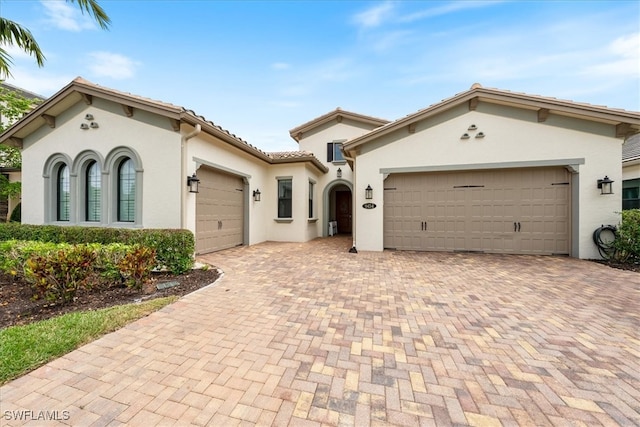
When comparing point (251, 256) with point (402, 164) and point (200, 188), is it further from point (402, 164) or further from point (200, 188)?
point (402, 164)

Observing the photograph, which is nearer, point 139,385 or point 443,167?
point 139,385

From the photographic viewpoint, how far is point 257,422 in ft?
5.81

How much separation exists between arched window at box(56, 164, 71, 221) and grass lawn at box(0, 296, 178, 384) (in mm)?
6645

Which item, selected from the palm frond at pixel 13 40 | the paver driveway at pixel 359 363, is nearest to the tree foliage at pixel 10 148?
the palm frond at pixel 13 40

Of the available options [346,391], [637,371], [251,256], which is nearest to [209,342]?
[346,391]

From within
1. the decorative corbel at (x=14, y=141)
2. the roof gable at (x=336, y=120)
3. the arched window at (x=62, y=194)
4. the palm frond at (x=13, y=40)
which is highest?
the roof gable at (x=336, y=120)

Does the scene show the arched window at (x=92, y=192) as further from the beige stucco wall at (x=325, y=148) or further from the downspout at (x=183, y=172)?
the beige stucco wall at (x=325, y=148)

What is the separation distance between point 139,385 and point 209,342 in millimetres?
751

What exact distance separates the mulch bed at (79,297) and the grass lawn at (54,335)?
1.67 feet

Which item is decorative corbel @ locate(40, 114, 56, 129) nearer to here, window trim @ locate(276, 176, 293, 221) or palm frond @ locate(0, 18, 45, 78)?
palm frond @ locate(0, 18, 45, 78)

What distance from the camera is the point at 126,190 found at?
Answer: 7.38 m

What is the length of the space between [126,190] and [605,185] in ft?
44.6

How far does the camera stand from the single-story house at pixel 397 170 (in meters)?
6.91

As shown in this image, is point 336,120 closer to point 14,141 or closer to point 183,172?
point 183,172
